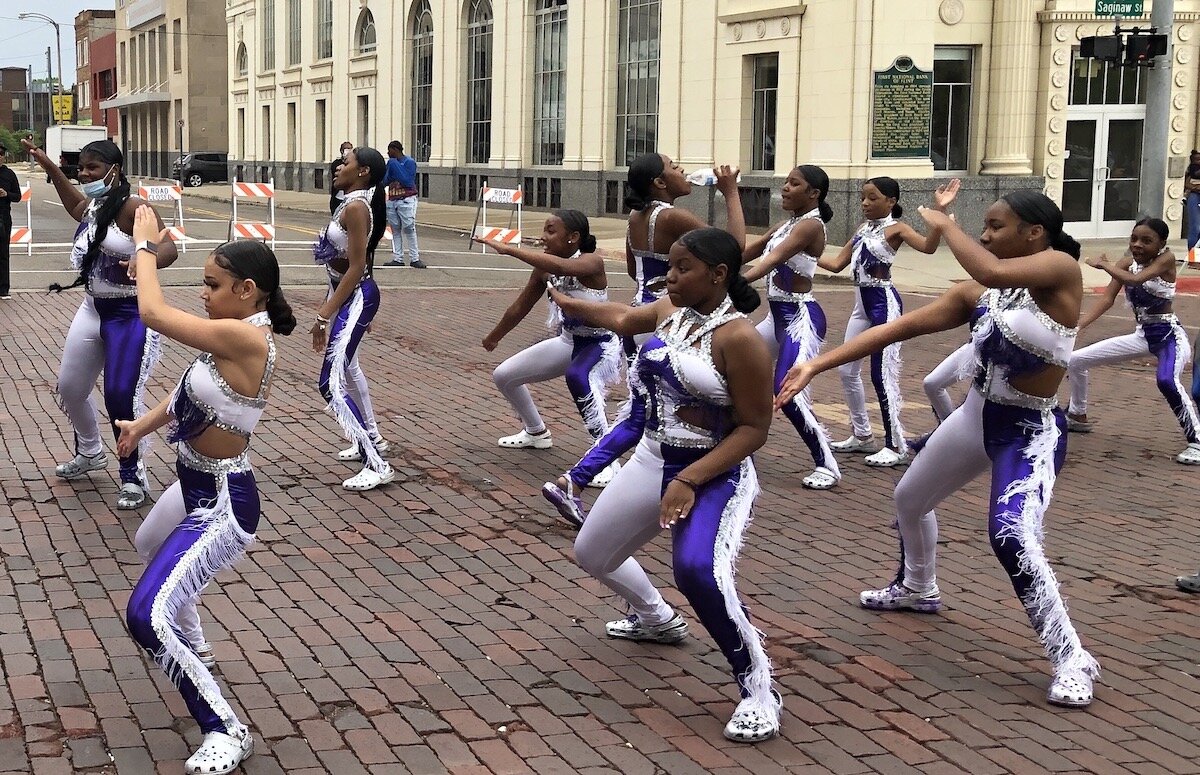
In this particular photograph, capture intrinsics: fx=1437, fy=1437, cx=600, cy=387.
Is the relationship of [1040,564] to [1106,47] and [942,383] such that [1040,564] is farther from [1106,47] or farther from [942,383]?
[1106,47]

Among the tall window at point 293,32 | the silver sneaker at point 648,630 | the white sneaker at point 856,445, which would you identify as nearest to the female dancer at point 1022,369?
the silver sneaker at point 648,630

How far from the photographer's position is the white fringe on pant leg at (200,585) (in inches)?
181

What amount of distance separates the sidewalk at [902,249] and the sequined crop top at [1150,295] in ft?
30.2

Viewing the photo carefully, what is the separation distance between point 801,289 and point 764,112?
68.3ft

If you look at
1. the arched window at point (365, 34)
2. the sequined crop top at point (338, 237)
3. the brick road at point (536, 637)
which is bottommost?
the brick road at point (536, 637)

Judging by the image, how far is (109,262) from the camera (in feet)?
25.8

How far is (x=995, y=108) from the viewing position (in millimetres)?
27047

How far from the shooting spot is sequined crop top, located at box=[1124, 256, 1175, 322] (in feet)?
32.9

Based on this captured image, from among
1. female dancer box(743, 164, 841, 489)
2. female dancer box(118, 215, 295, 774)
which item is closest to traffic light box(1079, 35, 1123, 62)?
female dancer box(743, 164, 841, 489)

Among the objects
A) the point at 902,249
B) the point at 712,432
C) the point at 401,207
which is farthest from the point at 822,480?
the point at 902,249

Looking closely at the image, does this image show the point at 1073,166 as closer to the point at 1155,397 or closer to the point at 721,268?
the point at 1155,397

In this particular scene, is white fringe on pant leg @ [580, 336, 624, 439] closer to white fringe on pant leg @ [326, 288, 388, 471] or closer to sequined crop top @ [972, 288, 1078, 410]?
white fringe on pant leg @ [326, 288, 388, 471]

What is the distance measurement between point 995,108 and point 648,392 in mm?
23565

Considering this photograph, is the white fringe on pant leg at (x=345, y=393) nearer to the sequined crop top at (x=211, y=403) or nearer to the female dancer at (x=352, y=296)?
the female dancer at (x=352, y=296)
